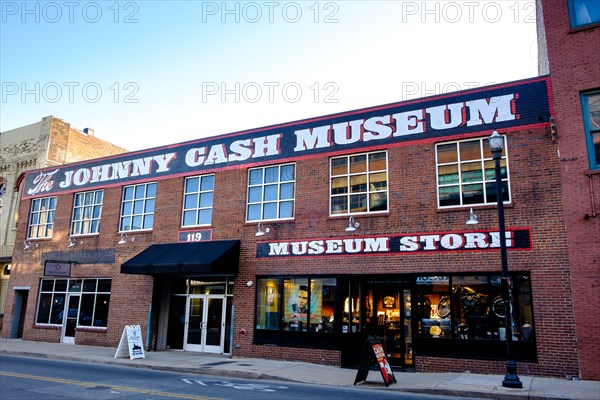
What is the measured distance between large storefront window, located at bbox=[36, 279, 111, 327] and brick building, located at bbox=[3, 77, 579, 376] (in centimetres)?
8

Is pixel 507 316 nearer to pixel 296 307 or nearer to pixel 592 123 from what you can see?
pixel 592 123

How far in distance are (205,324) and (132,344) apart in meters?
3.16

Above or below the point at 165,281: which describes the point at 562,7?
above

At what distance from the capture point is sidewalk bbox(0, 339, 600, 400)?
10632 millimetres

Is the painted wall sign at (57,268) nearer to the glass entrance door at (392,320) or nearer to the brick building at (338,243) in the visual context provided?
the brick building at (338,243)

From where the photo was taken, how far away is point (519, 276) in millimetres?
13523

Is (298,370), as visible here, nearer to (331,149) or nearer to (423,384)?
(423,384)

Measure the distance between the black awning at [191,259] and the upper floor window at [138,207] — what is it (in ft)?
6.93

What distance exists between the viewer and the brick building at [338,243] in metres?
13.6

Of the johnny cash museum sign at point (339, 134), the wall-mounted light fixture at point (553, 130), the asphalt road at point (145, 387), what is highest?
the johnny cash museum sign at point (339, 134)

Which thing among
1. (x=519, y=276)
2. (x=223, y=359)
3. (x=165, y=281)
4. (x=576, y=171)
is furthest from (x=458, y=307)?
(x=165, y=281)

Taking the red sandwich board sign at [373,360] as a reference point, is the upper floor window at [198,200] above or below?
above

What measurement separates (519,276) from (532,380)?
280 cm

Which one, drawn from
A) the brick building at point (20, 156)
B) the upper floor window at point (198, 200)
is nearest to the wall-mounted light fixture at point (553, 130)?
the upper floor window at point (198, 200)
